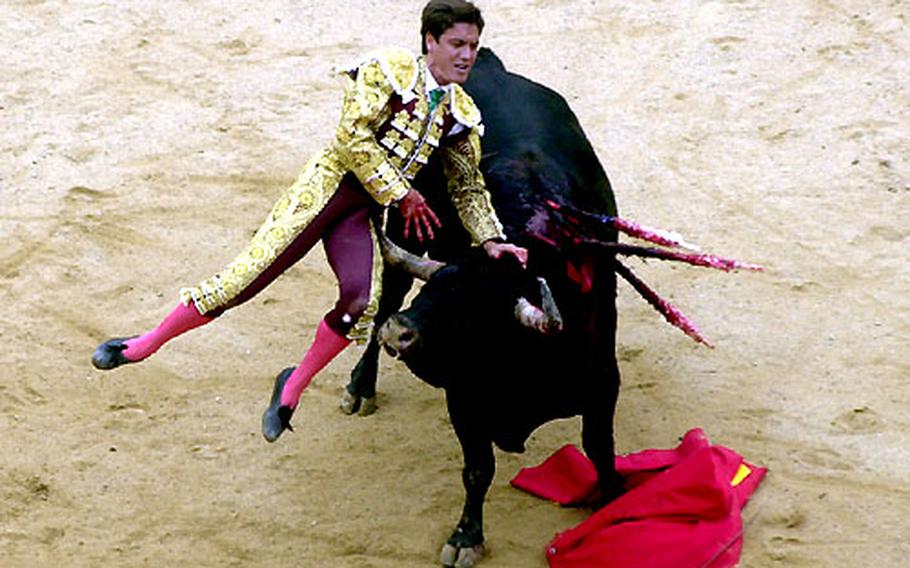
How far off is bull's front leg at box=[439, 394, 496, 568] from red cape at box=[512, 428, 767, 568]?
23cm

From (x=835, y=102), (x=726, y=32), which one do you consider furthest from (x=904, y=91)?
(x=726, y=32)

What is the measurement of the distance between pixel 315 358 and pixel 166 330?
46 centimetres

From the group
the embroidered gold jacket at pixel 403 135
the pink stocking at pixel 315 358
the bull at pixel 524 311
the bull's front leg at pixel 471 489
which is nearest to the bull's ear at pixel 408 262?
the bull at pixel 524 311

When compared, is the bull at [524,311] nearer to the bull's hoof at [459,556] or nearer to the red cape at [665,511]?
the bull's hoof at [459,556]

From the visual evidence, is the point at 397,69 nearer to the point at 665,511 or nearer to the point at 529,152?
the point at 529,152

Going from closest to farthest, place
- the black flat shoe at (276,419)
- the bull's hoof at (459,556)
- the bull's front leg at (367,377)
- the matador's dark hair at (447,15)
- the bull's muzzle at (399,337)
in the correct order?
the bull's muzzle at (399,337)
the matador's dark hair at (447,15)
the black flat shoe at (276,419)
the bull's hoof at (459,556)
the bull's front leg at (367,377)

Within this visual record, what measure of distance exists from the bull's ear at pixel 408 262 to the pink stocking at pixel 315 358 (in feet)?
0.89

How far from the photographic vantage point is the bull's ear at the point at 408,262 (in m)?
4.47

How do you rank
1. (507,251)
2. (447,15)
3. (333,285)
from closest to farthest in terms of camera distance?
(447,15) → (507,251) → (333,285)

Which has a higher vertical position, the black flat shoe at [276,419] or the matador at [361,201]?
the matador at [361,201]

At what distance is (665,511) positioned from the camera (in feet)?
15.2

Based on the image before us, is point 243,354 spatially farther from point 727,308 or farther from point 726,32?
point 726,32

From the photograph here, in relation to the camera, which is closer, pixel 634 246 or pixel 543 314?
pixel 543 314

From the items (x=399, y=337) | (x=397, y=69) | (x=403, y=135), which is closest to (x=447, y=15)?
(x=397, y=69)
